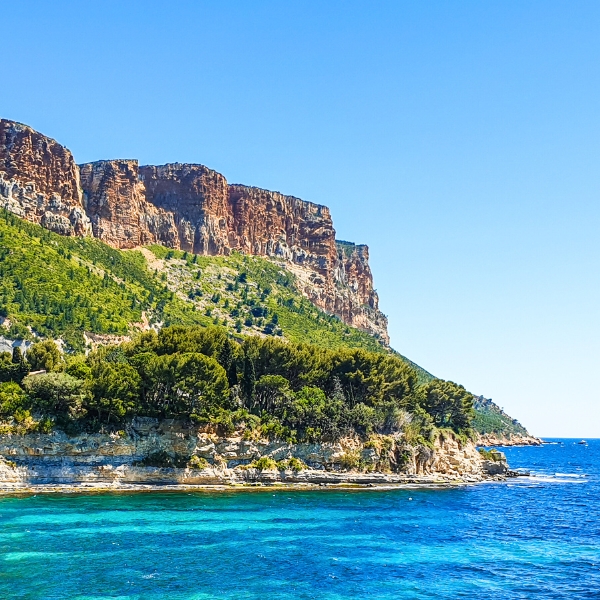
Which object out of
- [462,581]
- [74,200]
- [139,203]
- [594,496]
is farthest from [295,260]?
[462,581]

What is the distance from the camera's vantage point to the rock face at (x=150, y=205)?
134250 mm

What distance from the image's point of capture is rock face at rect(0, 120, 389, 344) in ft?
440

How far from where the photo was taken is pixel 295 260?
7736 inches

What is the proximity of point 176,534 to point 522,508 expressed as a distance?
3524 centimetres

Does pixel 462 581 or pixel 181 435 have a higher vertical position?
pixel 181 435

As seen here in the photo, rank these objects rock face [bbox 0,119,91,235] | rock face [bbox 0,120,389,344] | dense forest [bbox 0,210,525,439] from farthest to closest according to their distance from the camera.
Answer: rock face [bbox 0,120,389,344] → rock face [bbox 0,119,91,235] → dense forest [bbox 0,210,525,439]

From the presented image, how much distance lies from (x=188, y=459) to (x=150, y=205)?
117 meters

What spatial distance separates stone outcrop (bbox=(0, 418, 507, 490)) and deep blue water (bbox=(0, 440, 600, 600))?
5382 millimetres

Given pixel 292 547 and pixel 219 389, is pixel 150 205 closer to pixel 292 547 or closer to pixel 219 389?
pixel 219 389

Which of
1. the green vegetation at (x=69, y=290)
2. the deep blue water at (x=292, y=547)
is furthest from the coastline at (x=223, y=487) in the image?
the green vegetation at (x=69, y=290)

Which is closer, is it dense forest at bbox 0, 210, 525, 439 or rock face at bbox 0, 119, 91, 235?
dense forest at bbox 0, 210, 525, 439

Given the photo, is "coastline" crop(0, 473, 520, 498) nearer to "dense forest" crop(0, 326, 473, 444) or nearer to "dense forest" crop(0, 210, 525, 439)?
"dense forest" crop(0, 326, 473, 444)

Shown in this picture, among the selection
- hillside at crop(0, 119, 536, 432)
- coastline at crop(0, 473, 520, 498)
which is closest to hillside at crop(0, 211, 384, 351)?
hillside at crop(0, 119, 536, 432)

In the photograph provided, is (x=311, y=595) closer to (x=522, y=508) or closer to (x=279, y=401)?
(x=522, y=508)
